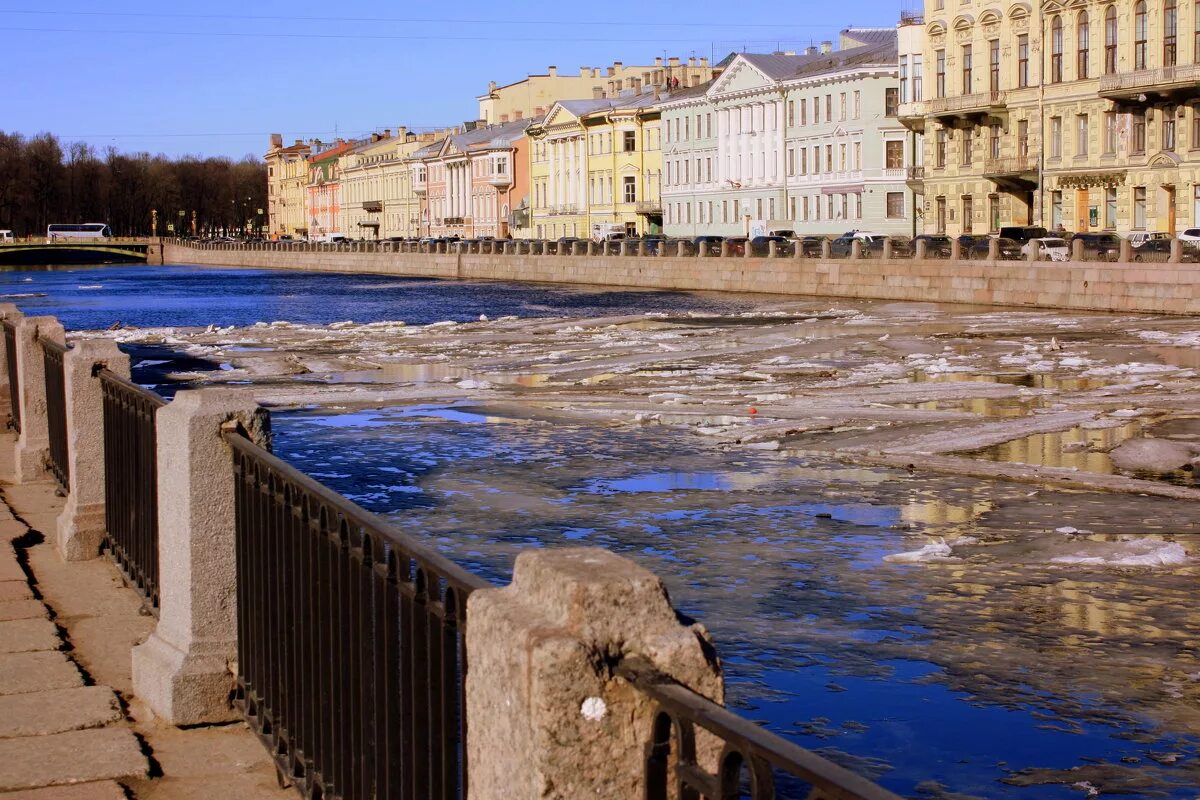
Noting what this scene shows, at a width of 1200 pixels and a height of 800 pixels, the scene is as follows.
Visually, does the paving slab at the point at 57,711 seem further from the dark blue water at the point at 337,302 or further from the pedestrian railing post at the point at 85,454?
the dark blue water at the point at 337,302

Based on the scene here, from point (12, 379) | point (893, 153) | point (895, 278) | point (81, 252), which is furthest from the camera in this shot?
point (81, 252)

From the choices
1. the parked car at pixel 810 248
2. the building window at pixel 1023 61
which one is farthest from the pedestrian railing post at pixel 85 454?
the building window at pixel 1023 61

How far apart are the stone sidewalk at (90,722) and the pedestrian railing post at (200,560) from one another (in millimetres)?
104

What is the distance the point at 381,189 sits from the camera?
14525 centimetres

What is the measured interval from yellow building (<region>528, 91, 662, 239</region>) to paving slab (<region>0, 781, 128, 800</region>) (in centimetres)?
8551

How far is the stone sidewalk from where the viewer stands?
458 centimetres

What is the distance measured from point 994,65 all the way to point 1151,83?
9.35 metres

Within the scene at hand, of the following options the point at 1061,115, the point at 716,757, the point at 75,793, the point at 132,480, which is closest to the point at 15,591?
the point at 132,480

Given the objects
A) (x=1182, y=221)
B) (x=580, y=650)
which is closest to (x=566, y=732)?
(x=580, y=650)

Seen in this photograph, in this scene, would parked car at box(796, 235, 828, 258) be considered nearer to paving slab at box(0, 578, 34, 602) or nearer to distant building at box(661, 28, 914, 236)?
distant building at box(661, 28, 914, 236)

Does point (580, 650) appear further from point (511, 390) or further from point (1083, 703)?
point (511, 390)

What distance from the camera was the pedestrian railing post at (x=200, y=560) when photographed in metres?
5.05

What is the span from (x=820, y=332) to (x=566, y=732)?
2966cm

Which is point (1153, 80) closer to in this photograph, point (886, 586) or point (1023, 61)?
point (1023, 61)
